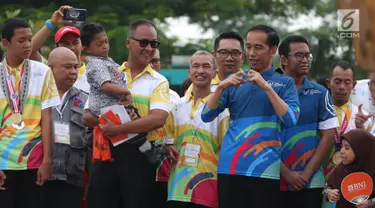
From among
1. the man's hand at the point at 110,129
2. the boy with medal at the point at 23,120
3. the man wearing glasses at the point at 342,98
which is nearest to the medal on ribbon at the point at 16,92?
the boy with medal at the point at 23,120

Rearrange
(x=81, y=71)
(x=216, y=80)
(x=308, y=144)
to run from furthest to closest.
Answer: (x=81, y=71) < (x=216, y=80) < (x=308, y=144)

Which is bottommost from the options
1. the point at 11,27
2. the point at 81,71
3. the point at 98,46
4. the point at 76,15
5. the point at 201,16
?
the point at 81,71

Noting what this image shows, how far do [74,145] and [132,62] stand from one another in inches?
38.3

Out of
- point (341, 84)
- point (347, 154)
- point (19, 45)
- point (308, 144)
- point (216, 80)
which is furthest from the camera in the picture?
point (341, 84)

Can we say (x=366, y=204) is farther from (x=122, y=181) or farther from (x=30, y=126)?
(x=30, y=126)

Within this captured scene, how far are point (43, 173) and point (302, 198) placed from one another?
223 centimetres

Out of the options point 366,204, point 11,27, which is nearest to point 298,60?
point 366,204

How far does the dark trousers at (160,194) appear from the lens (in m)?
8.26

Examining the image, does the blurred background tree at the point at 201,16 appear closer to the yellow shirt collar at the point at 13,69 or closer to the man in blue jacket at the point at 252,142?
the yellow shirt collar at the point at 13,69

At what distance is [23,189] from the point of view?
309 inches

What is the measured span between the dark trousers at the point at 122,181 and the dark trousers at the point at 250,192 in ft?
2.55

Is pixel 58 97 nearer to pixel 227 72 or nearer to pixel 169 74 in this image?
pixel 227 72

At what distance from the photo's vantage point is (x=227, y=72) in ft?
26.7

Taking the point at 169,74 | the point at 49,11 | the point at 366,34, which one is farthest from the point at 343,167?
the point at 49,11
